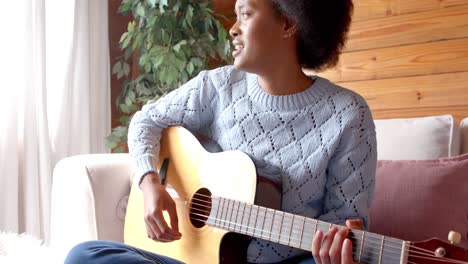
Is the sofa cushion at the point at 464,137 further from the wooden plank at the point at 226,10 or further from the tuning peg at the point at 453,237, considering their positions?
the wooden plank at the point at 226,10

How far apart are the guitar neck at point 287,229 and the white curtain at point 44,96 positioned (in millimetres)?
1189

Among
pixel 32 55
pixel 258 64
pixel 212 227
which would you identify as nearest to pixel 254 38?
pixel 258 64

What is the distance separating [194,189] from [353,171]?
0.36 meters

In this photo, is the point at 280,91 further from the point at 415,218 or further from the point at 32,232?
the point at 32,232

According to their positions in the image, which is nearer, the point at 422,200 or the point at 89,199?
the point at 422,200

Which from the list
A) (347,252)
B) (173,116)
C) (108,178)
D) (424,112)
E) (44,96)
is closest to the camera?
(347,252)

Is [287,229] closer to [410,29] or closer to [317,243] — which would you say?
[317,243]

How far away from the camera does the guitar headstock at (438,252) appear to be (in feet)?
3.04

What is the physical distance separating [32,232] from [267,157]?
50.3 inches

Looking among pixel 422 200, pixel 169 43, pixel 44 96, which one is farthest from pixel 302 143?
pixel 44 96

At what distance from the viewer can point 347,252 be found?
1.03 metres

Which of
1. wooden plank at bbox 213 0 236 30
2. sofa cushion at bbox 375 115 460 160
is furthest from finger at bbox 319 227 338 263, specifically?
wooden plank at bbox 213 0 236 30

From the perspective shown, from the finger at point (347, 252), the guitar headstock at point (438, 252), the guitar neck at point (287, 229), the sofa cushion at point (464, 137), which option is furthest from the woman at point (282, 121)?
the sofa cushion at point (464, 137)

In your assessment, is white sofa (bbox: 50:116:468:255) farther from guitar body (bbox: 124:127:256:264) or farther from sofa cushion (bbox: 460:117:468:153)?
guitar body (bbox: 124:127:256:264)
